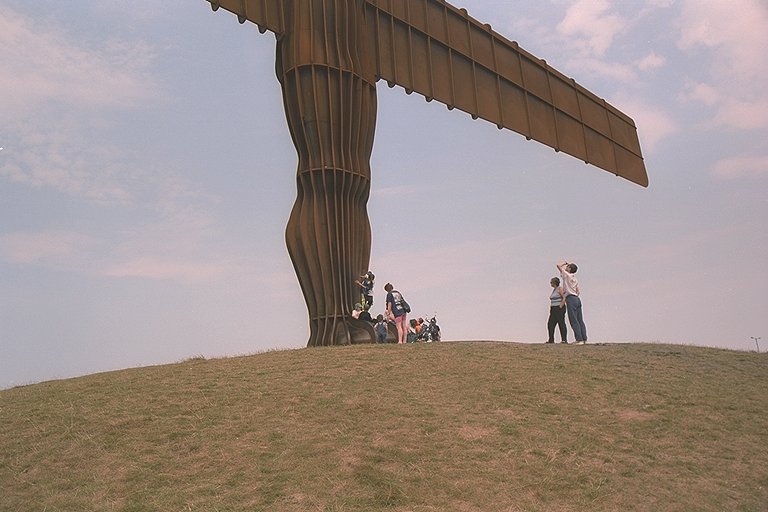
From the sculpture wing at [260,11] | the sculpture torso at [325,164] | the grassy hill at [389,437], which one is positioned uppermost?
the sculpture wing at [260,11]

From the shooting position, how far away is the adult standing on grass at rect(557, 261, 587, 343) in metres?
14.5

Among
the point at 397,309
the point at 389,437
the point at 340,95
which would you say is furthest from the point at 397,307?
the point at 389,437

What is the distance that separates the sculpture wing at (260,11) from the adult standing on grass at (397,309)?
19.0 feet

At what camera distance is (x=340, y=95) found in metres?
14.6

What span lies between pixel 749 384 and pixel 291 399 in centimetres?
739

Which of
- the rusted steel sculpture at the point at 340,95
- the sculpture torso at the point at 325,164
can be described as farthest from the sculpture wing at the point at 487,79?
the sculpture torso at the point at 325,164

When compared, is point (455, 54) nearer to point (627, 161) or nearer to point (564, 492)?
point (627, 161)

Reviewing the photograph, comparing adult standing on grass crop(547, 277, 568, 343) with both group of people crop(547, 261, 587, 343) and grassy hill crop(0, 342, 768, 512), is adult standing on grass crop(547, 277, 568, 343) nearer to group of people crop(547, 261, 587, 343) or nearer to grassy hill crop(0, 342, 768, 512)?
group of people crop(547, 261, 587, 343)

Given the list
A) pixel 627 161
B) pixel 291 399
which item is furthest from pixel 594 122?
pixel 291 399

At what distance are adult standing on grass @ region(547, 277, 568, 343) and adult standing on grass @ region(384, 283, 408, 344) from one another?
3.13 meters

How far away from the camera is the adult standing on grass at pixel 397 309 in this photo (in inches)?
569

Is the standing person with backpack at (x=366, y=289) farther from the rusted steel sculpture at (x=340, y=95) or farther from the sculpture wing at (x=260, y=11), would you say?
the sculpture wing at (x=260, y=11)

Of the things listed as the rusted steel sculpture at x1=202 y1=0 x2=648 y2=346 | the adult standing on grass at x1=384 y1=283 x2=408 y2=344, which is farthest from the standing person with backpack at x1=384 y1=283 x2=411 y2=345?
the rusted steel sculpture at x1=202 y1=0 x2=648 y2=346

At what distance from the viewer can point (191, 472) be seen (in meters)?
7.52
